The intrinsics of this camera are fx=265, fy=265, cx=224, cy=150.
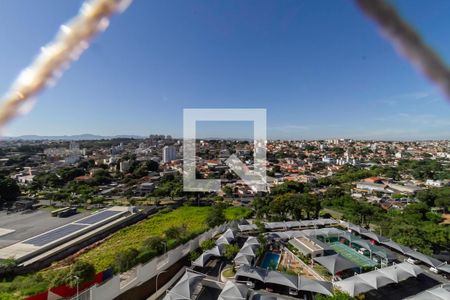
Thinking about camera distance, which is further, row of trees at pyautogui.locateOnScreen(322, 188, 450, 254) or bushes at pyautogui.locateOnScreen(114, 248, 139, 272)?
row of trees at pyautogui.locateOnScreen(322, 188, 450, 254)

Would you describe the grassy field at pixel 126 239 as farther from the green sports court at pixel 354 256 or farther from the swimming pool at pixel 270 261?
the green sports court at pixel 354 256

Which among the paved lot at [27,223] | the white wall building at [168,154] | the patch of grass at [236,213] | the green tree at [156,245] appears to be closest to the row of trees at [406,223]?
the patch of grass at [236,213]

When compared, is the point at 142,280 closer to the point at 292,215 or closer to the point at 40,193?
the point at 292,215

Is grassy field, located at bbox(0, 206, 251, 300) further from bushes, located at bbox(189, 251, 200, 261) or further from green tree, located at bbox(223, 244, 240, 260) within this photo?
green tree, located at bbox(223, 244, 240, 260)

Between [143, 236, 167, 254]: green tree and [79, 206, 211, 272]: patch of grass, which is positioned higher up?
[143, 236, 167, 254]: green tree

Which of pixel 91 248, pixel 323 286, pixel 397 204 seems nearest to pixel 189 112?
pixel 91 248

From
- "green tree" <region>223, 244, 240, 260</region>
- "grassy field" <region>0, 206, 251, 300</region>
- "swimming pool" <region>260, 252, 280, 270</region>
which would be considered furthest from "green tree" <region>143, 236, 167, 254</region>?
"swimming pool" <region>260, 252, 280, 270</region>
